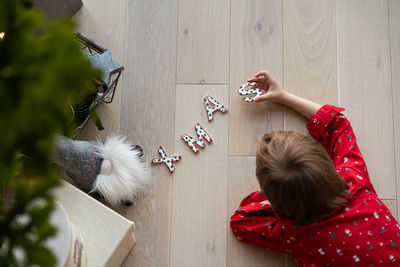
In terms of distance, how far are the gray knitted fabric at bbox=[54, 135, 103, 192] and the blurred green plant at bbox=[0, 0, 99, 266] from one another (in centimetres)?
57

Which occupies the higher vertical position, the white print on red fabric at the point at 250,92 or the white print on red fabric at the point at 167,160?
the white print on red fabric at the point at 250,92

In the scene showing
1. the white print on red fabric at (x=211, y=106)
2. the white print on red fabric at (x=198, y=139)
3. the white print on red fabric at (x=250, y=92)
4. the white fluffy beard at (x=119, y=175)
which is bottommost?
the white fluffy beard at (x=119, y=175)

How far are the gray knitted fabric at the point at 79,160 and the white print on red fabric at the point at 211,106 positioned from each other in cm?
38

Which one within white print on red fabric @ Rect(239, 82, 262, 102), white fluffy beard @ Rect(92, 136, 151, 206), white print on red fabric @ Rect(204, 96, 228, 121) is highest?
white print on red fabric @ Rect(239, 82, 262, 102)

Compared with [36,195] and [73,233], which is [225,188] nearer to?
[73,233]

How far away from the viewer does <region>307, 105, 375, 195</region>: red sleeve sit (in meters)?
1.04

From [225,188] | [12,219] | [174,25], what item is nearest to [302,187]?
[225,188]

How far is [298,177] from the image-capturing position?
803 millimetres

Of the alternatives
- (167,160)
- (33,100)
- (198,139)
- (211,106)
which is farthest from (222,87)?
(33,100)

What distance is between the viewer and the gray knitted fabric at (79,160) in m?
1.00

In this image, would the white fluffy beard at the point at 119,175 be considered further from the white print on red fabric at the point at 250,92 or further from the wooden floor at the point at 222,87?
the white print on red fabric at the point at 250,92

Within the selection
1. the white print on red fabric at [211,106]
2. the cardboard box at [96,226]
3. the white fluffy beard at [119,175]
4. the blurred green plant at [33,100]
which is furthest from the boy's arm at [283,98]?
the blurred green plant at [33,100]

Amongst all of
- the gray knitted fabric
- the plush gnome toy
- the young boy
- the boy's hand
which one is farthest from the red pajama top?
the gray knitted fabric

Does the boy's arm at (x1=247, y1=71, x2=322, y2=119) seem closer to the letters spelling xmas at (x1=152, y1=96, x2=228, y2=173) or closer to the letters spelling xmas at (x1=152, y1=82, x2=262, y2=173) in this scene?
the letters spelling xmas at (x1=152, y1=82, x2=262, y2=173)
